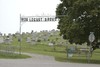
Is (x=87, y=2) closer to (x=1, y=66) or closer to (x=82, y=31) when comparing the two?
(x=82, y=31)

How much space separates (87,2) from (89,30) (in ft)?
11.4

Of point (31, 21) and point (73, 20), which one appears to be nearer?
point (73, 20)

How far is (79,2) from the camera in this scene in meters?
39.6

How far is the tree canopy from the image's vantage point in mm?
39531

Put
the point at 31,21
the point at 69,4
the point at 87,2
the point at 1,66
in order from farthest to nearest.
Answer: the point at 31,21, the point at 69,4, the point at 87,2, the point at 1,66

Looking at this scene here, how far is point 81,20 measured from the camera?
133 ft

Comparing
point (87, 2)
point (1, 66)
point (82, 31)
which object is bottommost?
point (1, 66)

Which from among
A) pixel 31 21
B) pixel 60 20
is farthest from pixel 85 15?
pixel 31 21

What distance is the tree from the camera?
3953 cm

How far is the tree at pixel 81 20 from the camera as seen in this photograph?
130 feet

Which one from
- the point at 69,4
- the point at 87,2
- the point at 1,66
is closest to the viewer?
the point at 1,66

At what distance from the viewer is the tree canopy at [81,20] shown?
130ft

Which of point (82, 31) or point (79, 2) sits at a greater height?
point (79, 2)

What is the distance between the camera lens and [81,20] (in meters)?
40.6
